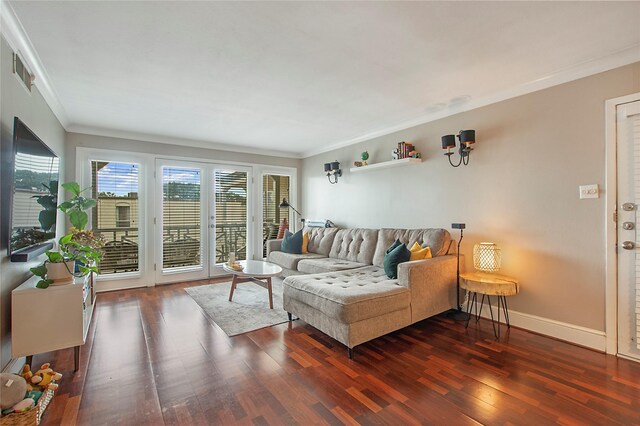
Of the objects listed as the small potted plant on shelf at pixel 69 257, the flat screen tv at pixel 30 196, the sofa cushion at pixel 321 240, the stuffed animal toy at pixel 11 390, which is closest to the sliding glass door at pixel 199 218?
the sofa cushion at pixel 321 240

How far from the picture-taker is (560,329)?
2.69 meters

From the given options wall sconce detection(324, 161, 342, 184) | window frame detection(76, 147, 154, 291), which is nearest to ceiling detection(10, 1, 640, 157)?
window frame detection(76, 147, 154, 291)

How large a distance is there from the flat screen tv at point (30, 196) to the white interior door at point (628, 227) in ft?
14.5

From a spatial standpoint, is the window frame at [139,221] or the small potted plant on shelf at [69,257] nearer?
the small potted plant on shelf at [69,257]

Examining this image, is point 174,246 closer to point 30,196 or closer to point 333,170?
point 30,196

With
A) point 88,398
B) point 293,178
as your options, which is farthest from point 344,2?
point 293,178

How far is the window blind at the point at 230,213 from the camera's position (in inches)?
210

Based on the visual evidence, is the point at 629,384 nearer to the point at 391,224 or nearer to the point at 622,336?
the point at 622,336

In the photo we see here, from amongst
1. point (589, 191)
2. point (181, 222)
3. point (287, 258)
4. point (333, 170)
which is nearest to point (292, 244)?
point (287, 258)

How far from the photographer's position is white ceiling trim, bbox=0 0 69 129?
183cm

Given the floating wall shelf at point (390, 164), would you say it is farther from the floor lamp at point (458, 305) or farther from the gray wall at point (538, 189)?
the floor lamp at point (458, 305)

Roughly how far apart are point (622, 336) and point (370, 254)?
2.45m

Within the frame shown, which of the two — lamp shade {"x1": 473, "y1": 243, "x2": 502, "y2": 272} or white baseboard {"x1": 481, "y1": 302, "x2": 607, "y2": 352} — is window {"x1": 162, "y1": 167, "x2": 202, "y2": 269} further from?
white baseboard {"x1": 481, "y1": 302, "x2": 607, "y2": 352}

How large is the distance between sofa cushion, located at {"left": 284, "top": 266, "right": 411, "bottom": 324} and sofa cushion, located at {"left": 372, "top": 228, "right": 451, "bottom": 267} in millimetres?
669
